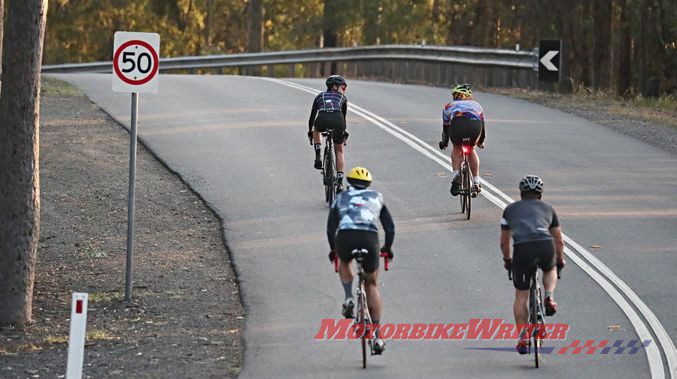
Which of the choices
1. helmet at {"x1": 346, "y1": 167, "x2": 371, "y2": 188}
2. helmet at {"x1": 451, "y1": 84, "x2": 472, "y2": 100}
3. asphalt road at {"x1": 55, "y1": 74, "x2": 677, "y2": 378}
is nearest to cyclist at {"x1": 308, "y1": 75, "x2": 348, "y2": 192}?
asphalt road at {"x1": 55, "y1": 74, "x2": 677, "y2": 378}

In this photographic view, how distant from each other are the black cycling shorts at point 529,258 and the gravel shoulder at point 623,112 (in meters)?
12.6

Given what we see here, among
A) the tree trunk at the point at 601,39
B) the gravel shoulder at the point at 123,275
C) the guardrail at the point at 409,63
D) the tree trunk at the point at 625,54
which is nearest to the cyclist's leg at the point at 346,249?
the gravel shoulder at the point at 123,275

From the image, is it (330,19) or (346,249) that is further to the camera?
(330,19)

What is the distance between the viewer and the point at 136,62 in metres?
13.9

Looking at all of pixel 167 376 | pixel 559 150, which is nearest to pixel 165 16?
pixel 559 150

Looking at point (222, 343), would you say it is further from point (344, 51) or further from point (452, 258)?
point (344, 51)

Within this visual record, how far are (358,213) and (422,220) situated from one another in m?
6.11

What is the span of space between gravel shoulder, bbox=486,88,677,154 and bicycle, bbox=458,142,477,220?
700cm

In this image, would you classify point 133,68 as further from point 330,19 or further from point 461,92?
point 330,19

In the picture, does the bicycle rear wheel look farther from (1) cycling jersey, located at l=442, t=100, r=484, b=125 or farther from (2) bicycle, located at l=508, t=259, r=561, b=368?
(2) bicycle, located at l=508, t=259, r=561, b=368

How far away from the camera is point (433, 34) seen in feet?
224

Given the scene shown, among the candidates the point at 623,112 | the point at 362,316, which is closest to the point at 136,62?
the point at 362,316

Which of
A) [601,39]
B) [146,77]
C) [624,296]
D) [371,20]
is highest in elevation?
[371,20]

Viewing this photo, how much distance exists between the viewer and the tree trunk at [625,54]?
46.8 metres
